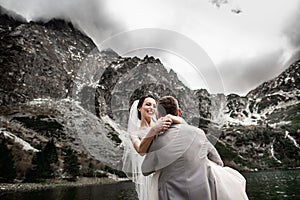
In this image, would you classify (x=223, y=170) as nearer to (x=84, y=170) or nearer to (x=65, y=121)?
(x=84, y=170)

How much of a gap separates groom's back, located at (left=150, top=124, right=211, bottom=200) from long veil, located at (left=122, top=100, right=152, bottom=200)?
90 centimetres

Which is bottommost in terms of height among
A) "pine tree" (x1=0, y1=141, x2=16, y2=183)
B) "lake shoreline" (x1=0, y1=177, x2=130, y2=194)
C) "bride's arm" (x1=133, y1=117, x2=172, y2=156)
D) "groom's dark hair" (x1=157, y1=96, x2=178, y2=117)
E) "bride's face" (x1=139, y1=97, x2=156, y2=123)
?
"bride's arm" (x1=133, y1=117, x2=172, y2=156)

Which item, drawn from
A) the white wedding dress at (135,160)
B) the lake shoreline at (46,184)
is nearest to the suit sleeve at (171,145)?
the white wedding dress at (135,160)

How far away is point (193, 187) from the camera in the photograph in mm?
3328

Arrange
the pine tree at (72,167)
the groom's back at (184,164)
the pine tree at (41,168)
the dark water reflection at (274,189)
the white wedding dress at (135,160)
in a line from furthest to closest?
the pine tree at (72,167) → the pine tree at (41,168) → the dark water reflection at (274,189) → the white wedding dress at (135,160) → the groom's back at (184,164)

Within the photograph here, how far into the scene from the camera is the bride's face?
167 inches

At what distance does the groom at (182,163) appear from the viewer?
3.35 meters

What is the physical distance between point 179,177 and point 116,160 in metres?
1.11

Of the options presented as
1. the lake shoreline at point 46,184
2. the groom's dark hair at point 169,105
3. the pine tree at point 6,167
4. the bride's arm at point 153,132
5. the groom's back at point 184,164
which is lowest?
the groom's back at point 184,164

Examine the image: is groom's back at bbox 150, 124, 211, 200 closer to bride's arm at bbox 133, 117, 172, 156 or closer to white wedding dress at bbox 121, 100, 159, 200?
bride's arm at bbox 133, 117, 172, 156

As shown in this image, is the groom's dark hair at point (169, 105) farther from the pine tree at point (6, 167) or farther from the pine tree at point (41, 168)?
the pine tree at point (41, 168)

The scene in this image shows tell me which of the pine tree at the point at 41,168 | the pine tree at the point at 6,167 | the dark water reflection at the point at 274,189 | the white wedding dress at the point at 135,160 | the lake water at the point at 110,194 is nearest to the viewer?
the white wedding dress at the point at 135,160

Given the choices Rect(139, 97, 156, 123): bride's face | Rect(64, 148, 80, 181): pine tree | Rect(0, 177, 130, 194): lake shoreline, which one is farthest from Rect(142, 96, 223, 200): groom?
Rect(64, 148, 80, 181): pine tree

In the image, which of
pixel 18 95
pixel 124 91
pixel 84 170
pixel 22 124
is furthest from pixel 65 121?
pixel 124 91
